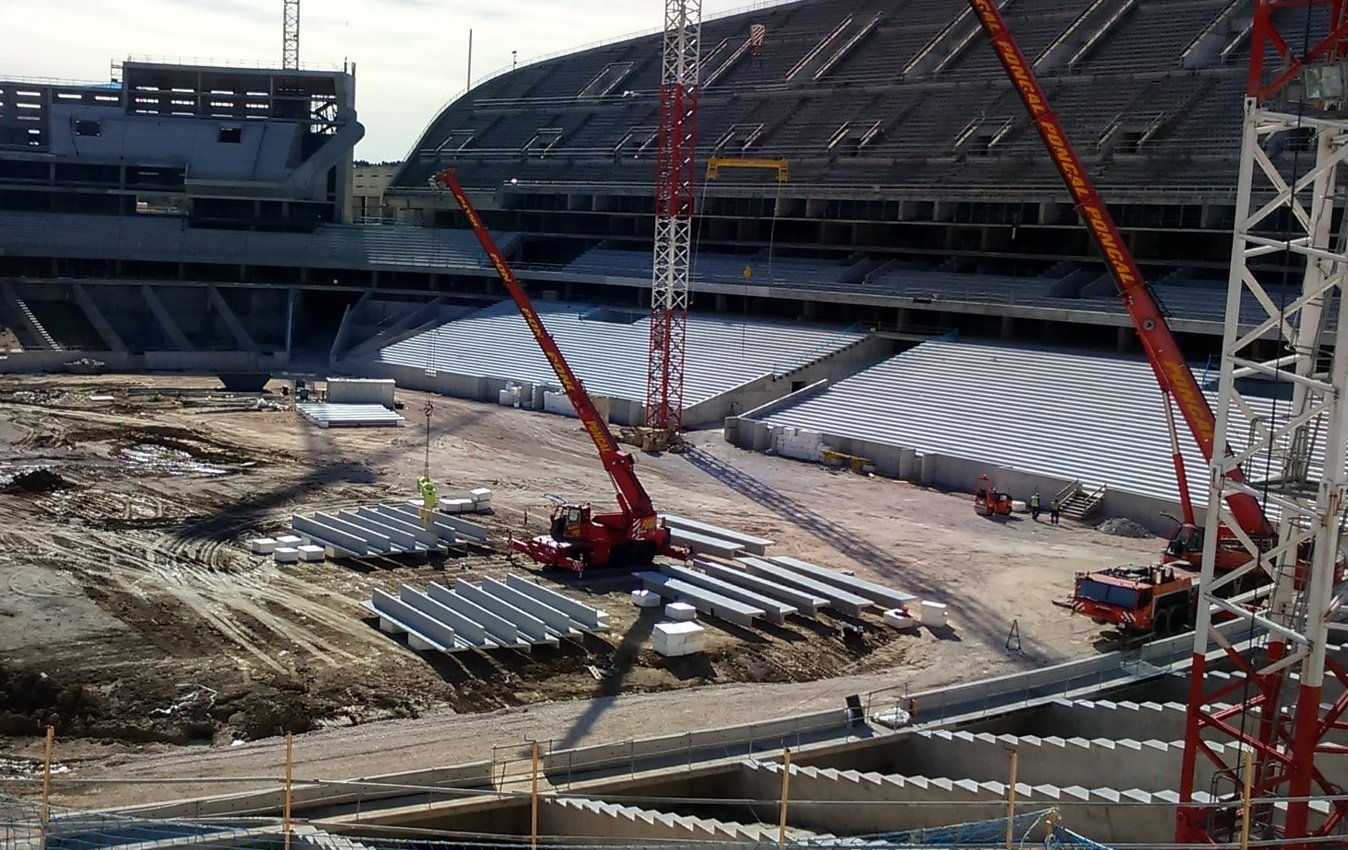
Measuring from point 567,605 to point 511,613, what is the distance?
94 centimetres

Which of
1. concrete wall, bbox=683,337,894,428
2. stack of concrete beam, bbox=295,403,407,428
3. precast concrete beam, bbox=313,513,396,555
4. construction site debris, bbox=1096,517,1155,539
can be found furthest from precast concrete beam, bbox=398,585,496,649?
concrete wall, bbox=683,337,894,428

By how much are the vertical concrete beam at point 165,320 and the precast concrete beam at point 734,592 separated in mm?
34878

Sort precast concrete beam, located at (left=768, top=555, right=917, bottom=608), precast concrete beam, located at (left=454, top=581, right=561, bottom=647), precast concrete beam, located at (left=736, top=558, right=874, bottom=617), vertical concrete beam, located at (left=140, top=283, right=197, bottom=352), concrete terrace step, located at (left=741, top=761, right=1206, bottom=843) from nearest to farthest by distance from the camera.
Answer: concrete terrace step, located at (left=741, top=761, right=1206, bottom=843) → precast concrete beam, located at (left=454, top=581, right=561, bottom=647) → precast concrete beam, located at (left=736, top=558, right=874, bottom=617) → precast concrete beam, located at (left=768, top=555, right=917, bottom=608) → vertical concrete beam, located at (left=140, top=283, right=197, bottom=352)

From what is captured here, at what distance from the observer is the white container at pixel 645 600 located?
73.5 ft

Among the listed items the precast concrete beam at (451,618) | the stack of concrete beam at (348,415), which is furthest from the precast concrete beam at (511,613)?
the stack of concrete beam at (348,415)

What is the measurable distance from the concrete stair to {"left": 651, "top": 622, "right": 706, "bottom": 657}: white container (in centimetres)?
563

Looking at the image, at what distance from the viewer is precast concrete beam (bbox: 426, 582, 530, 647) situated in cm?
1967

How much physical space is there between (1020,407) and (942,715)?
2105cm

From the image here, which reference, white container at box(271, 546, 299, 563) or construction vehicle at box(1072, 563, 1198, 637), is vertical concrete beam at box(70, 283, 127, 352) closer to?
white container at box(271, 546, 299, 563)

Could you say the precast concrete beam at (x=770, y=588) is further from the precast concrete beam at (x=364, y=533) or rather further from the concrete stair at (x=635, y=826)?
the concrete stair at (x=635, y=826)

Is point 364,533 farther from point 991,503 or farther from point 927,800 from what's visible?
point 927,800

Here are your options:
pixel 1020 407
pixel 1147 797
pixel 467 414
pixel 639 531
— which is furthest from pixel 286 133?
pixel 1147 797

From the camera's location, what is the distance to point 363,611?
21.3m

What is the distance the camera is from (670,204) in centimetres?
4028
